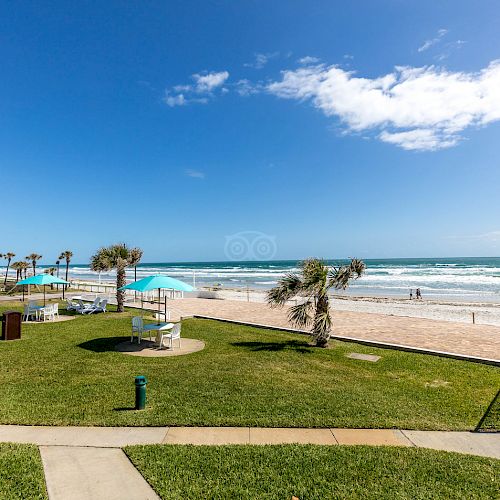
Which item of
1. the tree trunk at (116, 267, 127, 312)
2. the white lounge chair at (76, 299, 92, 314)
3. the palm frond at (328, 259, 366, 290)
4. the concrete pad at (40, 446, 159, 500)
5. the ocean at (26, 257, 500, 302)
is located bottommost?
the ocean at (26, 257, 500, 302)

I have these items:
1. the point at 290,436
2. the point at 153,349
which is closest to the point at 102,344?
the point at 153,349

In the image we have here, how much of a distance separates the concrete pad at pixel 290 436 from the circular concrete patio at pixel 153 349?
5458 millimetres

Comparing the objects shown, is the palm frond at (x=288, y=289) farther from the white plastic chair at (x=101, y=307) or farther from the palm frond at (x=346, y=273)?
the white plastic chair at (x=101, y=307)

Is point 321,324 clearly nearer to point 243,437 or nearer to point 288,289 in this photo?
point 288,289

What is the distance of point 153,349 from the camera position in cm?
1119

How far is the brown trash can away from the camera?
480 inches

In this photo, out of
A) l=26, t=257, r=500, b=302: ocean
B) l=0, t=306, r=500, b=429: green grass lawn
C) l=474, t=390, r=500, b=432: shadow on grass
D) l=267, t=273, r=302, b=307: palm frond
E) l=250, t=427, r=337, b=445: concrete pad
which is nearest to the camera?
l=250, t=427, r=337, b=445: concrete pad

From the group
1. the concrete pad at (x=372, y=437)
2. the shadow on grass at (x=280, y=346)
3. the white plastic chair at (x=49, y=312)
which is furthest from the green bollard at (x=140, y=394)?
the white plastic chair at (x=49, y=312)

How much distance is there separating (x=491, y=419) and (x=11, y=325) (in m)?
14.1

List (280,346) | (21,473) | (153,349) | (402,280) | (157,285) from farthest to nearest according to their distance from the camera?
(402,280), (280,346), (157,285), (153,349), (21,473)

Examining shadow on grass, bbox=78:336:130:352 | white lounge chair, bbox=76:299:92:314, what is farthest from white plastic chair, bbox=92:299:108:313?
shadow on grass, bbox=78:336:130:352

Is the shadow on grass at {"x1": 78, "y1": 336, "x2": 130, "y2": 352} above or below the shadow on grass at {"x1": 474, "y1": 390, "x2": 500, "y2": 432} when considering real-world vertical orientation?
above

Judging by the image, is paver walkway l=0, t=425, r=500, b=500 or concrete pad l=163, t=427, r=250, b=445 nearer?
paver walkway l=0, t=425, r=500, b=500

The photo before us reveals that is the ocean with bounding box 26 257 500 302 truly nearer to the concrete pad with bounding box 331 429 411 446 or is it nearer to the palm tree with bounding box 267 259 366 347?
the palm tree with bounding box 267 259 366 347
